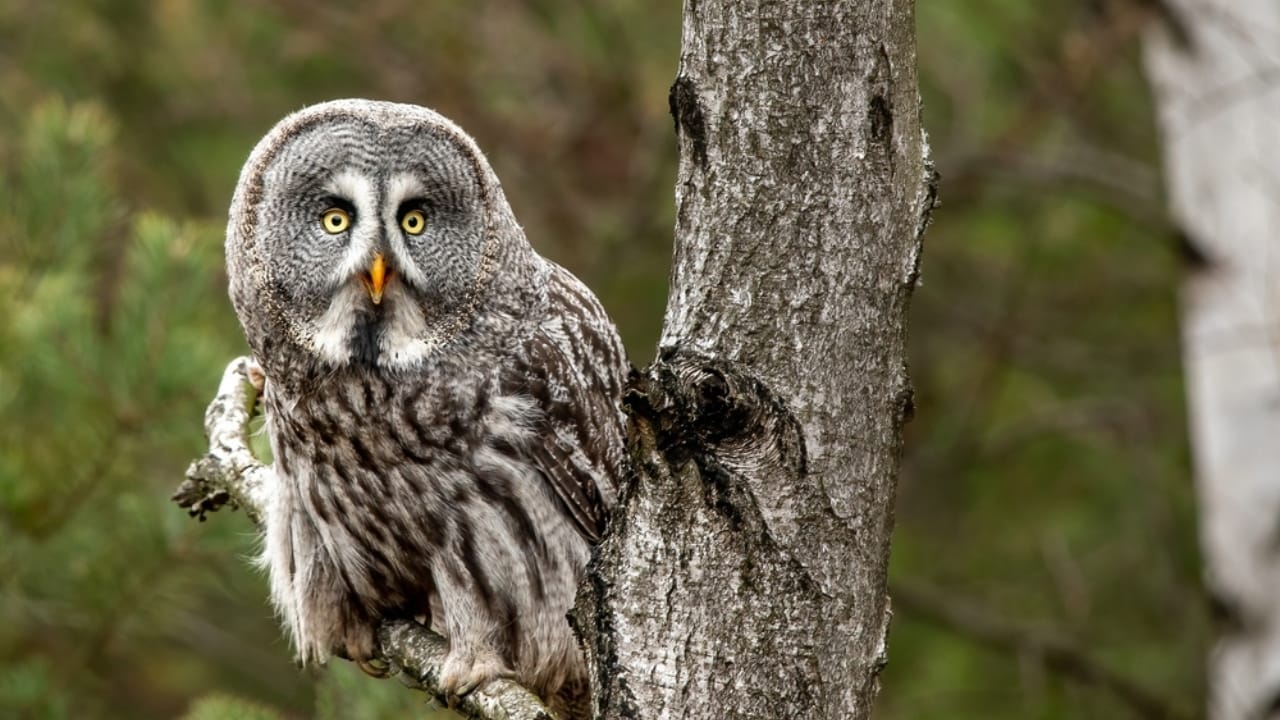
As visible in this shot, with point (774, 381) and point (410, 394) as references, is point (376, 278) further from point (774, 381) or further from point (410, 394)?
point (774, 381)

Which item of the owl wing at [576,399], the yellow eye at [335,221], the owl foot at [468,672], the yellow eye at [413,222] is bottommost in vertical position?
the owl foot at [468,672]

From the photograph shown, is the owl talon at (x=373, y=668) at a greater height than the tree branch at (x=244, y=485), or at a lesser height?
lesser

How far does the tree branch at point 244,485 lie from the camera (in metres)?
2.91

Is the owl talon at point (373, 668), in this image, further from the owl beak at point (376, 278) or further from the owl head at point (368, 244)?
the owl beak at point (376, 278)

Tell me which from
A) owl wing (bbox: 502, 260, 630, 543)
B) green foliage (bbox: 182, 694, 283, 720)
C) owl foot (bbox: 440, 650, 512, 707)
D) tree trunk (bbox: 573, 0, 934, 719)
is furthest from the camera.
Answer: owl wing (bbox: 502, 260, 630, 543)

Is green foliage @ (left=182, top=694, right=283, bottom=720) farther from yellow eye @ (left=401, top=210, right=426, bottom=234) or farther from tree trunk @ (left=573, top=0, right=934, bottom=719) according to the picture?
tree trunk @ (left=573, top=0, right=934, bottom=719)

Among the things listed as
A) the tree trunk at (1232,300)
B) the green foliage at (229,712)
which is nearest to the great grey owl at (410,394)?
the green foliage at (229,712)

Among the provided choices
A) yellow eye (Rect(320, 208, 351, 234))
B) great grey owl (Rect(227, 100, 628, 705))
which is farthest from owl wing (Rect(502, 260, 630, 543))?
yellow eye (Rect(320, 208, 351, 234))

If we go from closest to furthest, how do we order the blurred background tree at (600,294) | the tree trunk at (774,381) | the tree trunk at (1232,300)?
the tree trunk at (774,381), the blurred background tree at (600,294), the tree trunk at (1232,300)

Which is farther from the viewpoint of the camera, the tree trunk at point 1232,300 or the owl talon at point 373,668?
the tree trunk at point 1232,300

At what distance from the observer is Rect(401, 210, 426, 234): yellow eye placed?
3.00 meters

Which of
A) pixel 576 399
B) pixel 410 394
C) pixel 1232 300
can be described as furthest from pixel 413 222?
pixel 1232 300

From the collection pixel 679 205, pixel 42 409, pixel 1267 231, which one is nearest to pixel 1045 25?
pixel 1267 231

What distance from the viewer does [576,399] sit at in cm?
316
